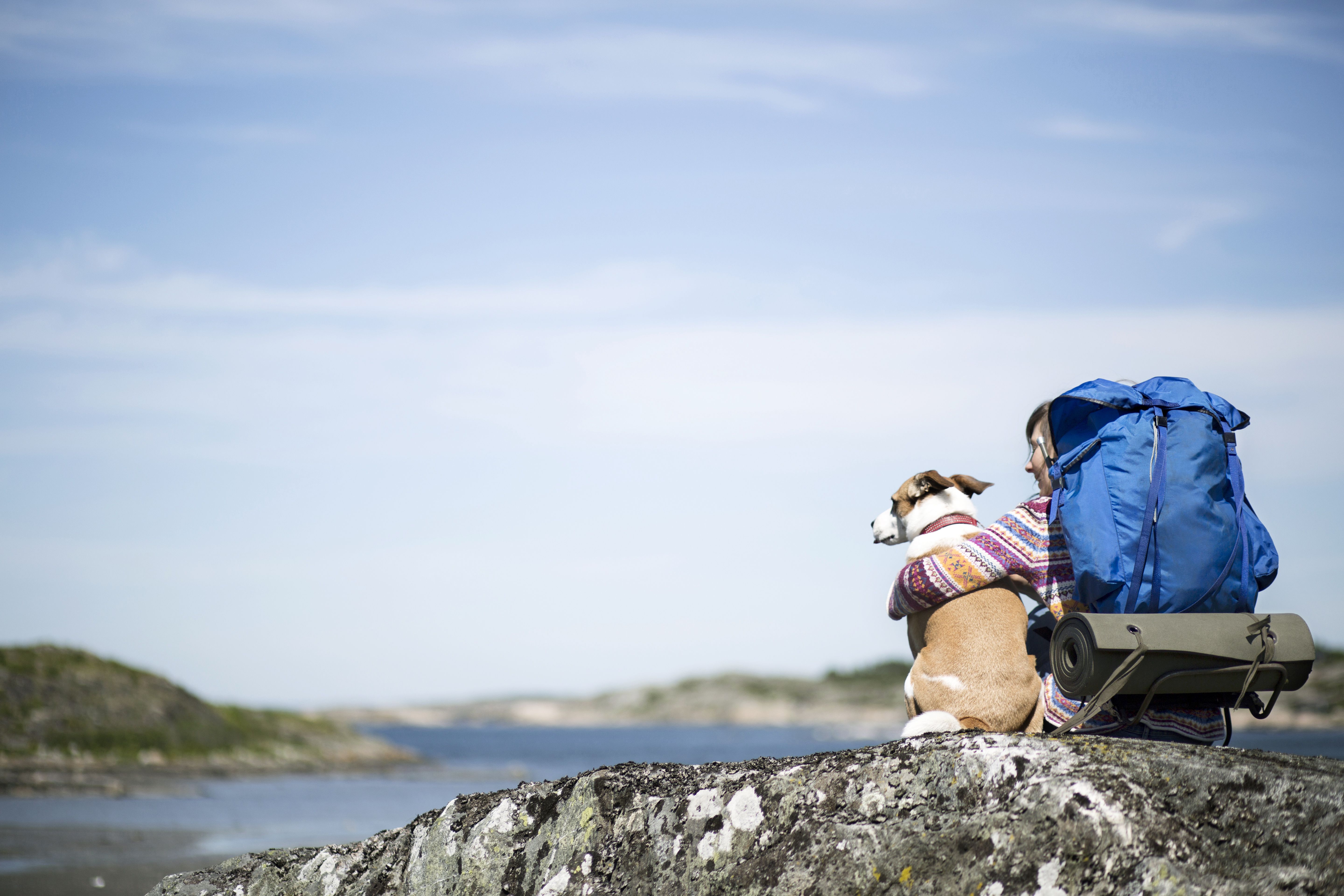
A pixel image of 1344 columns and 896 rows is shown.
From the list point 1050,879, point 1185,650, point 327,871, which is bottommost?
point 327,871

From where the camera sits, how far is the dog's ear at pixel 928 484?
19.2 feet

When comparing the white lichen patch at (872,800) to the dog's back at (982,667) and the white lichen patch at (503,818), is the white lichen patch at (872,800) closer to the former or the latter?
the dog's back at (982,667)

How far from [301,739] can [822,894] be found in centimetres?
4746

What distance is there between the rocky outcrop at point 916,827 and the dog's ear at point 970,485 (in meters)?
2.19

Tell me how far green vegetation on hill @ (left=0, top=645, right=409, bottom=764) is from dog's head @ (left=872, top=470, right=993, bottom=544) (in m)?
36.3

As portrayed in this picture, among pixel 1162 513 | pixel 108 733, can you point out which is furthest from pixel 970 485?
pixel 108 733

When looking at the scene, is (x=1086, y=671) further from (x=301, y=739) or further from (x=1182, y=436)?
(x=301, y=739)

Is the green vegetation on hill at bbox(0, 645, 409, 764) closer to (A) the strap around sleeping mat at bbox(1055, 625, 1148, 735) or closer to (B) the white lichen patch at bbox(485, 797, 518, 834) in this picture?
(B) the white lichen patch at bbox(485, 797, 518, 834)

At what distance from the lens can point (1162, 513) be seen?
405cm

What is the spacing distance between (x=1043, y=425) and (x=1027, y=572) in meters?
0.69

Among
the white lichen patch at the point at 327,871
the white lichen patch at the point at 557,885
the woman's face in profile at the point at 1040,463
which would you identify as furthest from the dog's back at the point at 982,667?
the white lichen patch at the point at 327,871

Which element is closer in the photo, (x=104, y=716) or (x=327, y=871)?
(x=327, y=871)

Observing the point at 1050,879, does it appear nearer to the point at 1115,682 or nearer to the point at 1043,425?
the point at 1115,682

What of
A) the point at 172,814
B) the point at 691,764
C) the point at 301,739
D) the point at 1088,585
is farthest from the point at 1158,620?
the point at 301,739
